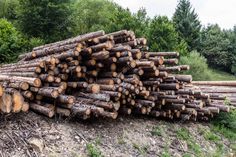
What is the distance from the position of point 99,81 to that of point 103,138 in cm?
117

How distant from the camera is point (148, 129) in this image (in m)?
7.34

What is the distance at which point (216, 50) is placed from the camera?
129 ft

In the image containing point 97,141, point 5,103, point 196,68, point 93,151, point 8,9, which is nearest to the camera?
point 5,103

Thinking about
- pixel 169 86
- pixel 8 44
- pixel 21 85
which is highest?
pixel 8 44

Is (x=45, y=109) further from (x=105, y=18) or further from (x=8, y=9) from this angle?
(x=105, y=18)

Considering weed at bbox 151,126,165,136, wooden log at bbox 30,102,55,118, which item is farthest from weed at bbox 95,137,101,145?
weed at bbox 151,126,165,136

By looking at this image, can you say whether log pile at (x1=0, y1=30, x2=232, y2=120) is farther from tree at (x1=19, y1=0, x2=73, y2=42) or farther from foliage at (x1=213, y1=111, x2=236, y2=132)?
tree at (x1=19, y1=0, x2=73, y2=42)

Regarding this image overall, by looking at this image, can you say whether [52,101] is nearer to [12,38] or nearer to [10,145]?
[10,145]

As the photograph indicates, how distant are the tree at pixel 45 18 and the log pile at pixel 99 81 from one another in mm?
12379

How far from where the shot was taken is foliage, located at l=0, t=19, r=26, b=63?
15.3 metres

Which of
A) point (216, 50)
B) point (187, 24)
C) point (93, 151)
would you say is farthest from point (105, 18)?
point (93, 151)

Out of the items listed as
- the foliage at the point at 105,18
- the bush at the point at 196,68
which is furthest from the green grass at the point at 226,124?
the bush at the point at 196,68

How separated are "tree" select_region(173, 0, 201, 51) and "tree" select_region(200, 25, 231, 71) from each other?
89.1 inches

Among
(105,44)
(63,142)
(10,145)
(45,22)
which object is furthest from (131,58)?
(45,22)
